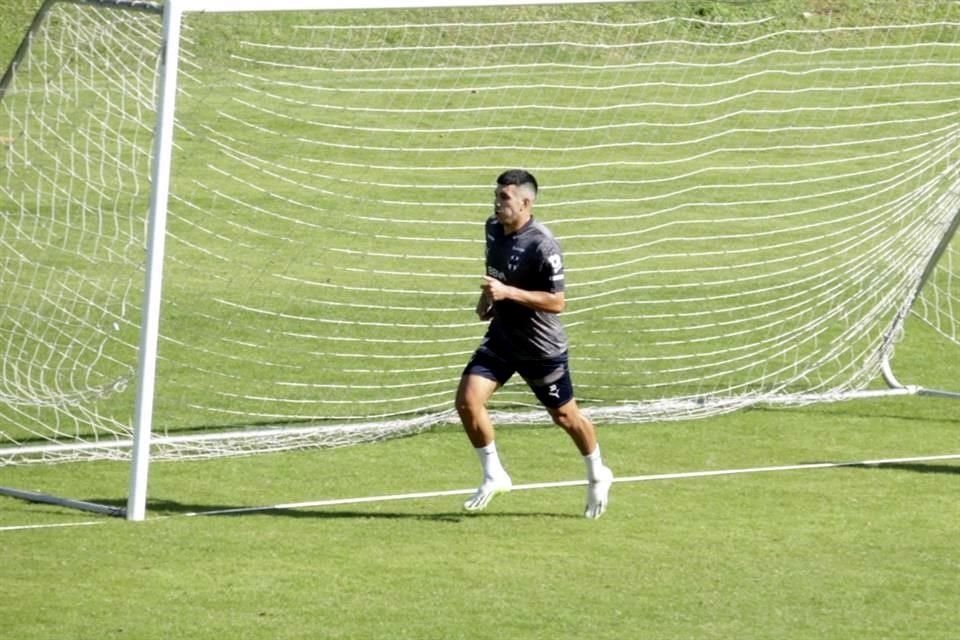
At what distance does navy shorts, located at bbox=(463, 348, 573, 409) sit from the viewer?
10625mm

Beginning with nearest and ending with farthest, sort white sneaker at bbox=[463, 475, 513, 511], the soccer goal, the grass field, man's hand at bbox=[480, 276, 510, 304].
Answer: the grass field → man's hand at bbox=[480, 276, 510, 304] → white sneaker at bbox=[463, 475, 513, 511] → the soccer goal

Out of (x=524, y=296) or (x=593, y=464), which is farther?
(x=593, y=464)

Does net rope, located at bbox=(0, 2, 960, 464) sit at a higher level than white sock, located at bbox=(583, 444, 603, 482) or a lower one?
higher

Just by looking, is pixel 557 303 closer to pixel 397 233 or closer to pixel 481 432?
pixel 481 432

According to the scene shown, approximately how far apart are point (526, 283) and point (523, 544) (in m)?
1.50

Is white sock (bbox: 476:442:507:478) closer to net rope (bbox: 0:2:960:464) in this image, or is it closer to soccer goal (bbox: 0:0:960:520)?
soccer goal (bbox: 0:0:960:520)

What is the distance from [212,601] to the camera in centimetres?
888

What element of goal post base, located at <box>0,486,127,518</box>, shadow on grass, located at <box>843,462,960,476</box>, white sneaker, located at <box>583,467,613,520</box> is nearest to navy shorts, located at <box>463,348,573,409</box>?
white sneaker, located at <box>583,467,613,520</box>

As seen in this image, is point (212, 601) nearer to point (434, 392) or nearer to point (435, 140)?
point (434, 392)

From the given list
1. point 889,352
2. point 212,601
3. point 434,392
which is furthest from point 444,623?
point 889,352

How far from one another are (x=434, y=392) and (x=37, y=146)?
11.8ft

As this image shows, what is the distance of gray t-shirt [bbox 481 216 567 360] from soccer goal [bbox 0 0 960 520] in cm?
156

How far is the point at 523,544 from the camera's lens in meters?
10.1

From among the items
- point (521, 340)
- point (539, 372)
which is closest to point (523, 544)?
point (539, 372)
